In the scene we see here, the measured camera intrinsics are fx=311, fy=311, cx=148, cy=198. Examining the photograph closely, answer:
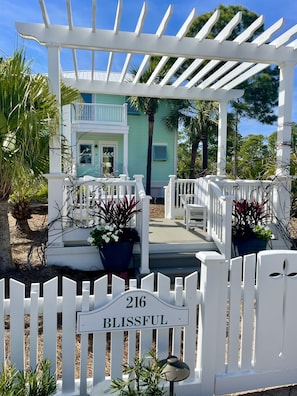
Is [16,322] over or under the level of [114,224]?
under

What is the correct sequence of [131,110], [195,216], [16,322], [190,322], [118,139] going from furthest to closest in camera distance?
[131,110], [118,139], [195,216], [190,322], [16,322]

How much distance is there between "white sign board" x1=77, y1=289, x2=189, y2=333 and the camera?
5.99 ft

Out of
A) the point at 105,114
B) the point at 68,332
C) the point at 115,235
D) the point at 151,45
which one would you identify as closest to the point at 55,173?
the point at 115,235

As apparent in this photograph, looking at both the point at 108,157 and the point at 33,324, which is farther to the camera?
the point at 108,157

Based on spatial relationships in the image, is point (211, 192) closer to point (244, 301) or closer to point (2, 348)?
point (244, 301)

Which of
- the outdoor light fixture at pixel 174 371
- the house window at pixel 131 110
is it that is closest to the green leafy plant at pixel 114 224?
the outdoor light fixture at pixel 174 371

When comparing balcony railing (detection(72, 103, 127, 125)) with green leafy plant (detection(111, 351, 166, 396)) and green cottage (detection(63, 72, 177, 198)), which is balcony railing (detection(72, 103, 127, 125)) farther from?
green leafy plant (detection(111, 351, 166, 396))

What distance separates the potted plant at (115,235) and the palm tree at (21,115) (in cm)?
129

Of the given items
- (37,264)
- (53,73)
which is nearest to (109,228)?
(37,264)

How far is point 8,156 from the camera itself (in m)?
3.72

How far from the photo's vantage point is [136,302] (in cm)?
188

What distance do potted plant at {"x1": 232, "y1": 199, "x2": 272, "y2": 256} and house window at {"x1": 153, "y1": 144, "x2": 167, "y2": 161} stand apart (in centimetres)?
1154

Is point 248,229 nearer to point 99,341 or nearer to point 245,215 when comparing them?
point 245,215

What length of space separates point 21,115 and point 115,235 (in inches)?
77.1
